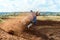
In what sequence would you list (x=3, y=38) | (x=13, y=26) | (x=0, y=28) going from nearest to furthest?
(x=3, y=38)
(x=0, y=28)
(x=13, y=26)

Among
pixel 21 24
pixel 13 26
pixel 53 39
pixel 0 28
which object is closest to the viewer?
pixel 0 28

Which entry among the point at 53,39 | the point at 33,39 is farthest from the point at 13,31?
the point at 53,39

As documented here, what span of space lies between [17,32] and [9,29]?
2.14ft

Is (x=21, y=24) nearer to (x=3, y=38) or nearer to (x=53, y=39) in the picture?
(x=53, y=39)

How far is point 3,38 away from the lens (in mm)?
12602

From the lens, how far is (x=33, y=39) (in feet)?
51.1

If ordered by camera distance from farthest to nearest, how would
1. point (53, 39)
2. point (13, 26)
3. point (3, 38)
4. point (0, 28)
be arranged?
point (53, 39) → point (13, 26) → point (0, 28) → point (3, 38)

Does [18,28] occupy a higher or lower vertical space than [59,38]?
higher

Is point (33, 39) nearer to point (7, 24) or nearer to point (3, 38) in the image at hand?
point (7, 24)

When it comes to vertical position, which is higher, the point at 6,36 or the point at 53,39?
the point at 6,36

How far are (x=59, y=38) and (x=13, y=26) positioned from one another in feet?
17.2

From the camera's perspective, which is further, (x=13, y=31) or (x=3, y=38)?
(x=13, y=31)

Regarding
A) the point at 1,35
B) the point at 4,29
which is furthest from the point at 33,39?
the point at 1,35

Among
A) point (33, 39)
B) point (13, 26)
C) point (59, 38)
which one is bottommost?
point (59, 38)
